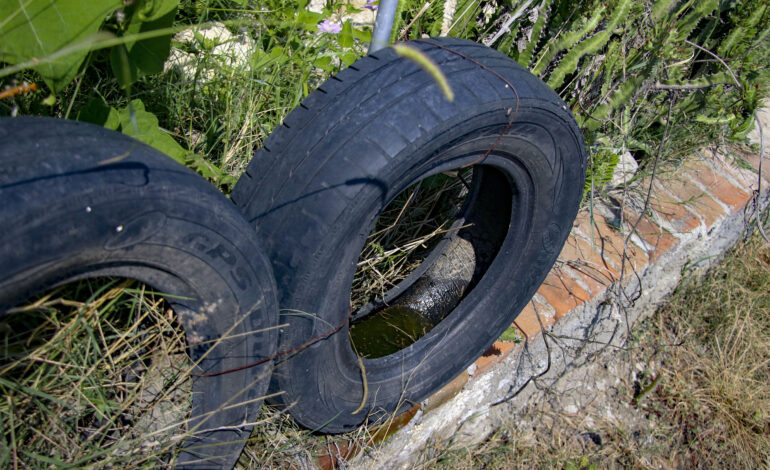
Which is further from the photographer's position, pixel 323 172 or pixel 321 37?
pixel 321 37

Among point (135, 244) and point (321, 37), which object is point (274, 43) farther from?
point (135, 244)

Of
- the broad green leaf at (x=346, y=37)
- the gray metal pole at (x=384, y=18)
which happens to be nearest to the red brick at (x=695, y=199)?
the broad green leaf at (x=346, y=37)

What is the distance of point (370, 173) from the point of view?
1.28 m

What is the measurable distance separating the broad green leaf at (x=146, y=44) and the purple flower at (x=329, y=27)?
923 millimetres

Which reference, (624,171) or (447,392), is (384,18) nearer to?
(447,392)

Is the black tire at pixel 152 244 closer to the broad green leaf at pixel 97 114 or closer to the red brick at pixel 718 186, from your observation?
the broad green leaf at pixel 97 114

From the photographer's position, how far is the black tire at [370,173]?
1291mm

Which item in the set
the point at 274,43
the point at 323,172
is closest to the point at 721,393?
the point at 323,172

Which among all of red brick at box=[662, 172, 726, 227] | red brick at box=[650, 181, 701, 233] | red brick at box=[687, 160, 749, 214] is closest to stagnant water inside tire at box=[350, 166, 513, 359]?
red brick at box=[650, 181, 701, 233]

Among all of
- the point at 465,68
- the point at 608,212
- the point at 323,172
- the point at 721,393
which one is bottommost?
the point at 721,393

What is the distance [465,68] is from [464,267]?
88 cm

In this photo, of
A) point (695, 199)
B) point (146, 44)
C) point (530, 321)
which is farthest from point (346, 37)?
point (695, 199)

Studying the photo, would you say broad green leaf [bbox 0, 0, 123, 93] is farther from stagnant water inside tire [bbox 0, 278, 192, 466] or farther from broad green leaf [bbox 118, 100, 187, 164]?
stagnant water inside tire [bbox 0, 278, 192, 466]

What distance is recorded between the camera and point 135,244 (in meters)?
1.03
